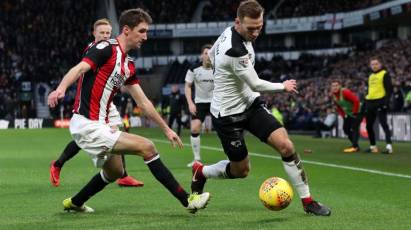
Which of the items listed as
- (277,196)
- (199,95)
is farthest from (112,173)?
(199,95)

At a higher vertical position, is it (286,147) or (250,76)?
(250,76)

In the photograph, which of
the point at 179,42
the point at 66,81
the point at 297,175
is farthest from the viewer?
the point at 179,42

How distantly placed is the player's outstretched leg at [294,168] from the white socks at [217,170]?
0.84 meters

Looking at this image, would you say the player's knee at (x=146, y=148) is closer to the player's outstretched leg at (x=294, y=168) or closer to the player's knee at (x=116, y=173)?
the player's knee at (x=116, y=173)

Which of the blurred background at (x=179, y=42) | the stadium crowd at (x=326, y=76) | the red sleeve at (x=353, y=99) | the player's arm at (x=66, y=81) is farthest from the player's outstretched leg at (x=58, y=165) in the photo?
the blurred background at (x=179, y=42)

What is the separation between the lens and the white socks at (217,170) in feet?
28.6

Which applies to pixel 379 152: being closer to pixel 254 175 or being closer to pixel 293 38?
pixel 254 175

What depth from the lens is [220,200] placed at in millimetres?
9508

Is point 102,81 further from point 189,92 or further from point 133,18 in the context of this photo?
point 189,92

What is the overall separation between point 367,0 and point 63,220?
47.1 metres

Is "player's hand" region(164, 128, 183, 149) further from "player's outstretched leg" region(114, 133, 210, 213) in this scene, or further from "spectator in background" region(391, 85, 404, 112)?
"spectator in background" region(391, 85, 404, 112)

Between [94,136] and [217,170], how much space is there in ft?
5.42

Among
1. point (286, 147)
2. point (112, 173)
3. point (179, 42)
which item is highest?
point (286, 147)

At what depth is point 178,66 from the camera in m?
59.0
